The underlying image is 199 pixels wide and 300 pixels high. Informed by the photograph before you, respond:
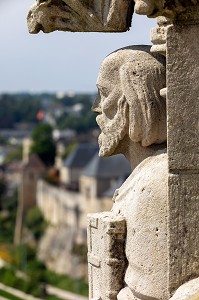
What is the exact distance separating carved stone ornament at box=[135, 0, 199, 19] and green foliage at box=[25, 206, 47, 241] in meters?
64.8

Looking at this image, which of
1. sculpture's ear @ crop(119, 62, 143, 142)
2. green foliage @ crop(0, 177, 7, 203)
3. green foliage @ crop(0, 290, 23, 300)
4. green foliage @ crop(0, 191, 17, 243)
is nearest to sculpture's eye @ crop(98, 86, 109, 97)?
sculpture's ear @ crop(119, 62, 143, 142)

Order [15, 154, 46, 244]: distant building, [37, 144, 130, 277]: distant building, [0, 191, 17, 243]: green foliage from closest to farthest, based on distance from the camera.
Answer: [37, 144, 130, 277]: distant building < [0, 191, 17, 243]: green foliage < [15, 154, 46, 244]: distant building

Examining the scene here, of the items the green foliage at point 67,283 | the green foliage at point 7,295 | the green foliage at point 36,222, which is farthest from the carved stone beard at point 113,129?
the green foliage at point 36,222

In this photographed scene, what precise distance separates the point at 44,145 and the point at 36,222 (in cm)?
1997

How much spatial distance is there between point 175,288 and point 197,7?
109 centimetres

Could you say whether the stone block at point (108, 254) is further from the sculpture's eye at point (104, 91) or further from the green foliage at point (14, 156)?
the green foliage at point (14, 156)

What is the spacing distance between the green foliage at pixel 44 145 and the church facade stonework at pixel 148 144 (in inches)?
3400

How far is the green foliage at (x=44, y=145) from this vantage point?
91.5 metres

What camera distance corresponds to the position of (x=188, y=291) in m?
4.29

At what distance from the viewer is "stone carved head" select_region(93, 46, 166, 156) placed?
464cm

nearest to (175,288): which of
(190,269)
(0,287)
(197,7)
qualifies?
(190,269)

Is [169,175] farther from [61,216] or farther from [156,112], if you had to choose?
[61,216]

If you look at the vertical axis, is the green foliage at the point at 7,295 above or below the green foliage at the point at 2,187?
above

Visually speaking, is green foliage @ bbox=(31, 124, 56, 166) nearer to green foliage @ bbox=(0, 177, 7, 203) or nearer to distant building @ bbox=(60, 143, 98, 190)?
green foliage @ bbox=(0, 177, 7, 203)
